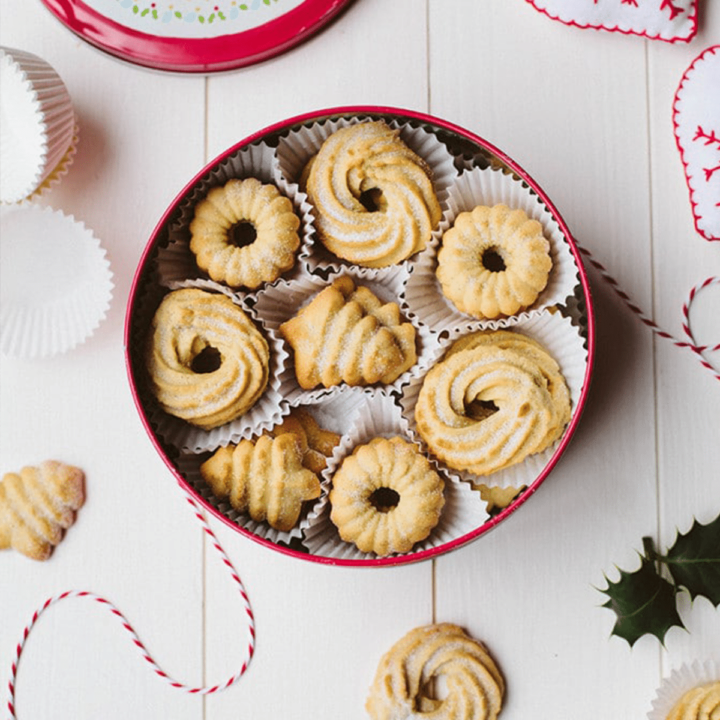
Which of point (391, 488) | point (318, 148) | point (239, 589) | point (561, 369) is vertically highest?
point (318, 148)

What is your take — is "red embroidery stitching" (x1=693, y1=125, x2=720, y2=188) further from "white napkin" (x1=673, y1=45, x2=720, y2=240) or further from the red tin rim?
the red tin rim

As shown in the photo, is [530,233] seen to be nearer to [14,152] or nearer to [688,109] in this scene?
[688,109]

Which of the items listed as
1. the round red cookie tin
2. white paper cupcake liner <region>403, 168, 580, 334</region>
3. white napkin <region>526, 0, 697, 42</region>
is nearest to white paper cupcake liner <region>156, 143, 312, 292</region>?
the round red cookie tin

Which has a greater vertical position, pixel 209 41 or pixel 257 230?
pixel 209 41

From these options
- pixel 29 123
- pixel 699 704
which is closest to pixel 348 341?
pixel 29 123

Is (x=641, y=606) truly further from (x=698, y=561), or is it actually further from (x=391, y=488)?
(x=391, y=488)

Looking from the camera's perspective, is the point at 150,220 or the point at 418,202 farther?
the point at 150,220

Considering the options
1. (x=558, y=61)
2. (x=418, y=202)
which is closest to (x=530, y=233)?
(x=418, y=202)
